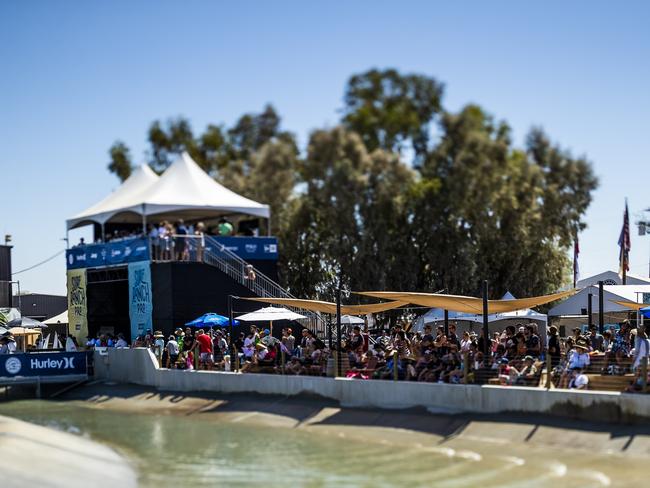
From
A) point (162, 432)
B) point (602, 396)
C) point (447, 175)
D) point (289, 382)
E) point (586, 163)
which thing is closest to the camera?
point (602, 396)

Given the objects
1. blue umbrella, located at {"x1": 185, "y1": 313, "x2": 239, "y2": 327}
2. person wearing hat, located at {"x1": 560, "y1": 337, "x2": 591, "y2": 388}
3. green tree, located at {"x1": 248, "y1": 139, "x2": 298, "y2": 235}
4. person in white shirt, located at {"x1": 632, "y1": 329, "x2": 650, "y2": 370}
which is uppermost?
green tree, located at {"x1": 248, "y1": 139, "x2": 298, "y2": 235}

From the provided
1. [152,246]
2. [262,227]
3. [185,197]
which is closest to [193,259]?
[152,246]

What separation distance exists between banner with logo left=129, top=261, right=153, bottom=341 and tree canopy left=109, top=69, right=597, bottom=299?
11864mm

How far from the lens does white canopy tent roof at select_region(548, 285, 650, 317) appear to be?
2938 centimetres

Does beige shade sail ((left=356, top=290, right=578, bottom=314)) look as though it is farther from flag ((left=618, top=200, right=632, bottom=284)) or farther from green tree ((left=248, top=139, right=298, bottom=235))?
green tree ((left=248, top=139, right=298, bottom=235))

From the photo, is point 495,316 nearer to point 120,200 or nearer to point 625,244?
point 625,244

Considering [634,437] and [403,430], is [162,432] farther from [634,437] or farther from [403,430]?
[634,437]

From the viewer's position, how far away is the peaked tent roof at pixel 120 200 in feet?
138

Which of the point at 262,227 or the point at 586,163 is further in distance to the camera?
the point at 586,163

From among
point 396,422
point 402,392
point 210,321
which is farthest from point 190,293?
point 396,422

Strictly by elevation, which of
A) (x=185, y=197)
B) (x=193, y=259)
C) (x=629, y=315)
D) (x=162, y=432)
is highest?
(x=185, y=197)

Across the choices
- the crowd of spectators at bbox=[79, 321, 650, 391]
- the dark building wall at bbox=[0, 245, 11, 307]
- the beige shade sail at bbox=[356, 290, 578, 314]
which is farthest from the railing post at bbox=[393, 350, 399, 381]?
the dark building wall at bbox=[0, 245, 11, 307]

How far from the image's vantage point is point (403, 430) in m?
21.5

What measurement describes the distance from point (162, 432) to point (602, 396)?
10207mm
